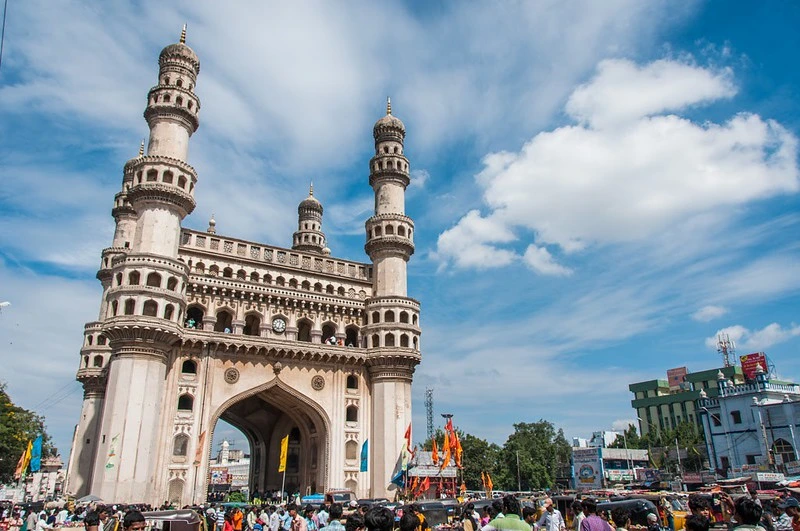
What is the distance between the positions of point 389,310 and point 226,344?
1294cm

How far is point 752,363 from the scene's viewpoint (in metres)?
65.8

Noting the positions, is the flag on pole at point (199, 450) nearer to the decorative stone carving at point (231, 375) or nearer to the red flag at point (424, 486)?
the decorative stone carving at point (231, 375)

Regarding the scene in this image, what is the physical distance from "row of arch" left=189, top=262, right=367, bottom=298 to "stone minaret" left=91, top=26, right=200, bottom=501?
329 centimetres

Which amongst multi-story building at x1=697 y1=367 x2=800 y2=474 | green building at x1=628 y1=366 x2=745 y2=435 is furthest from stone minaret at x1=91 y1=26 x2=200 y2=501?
green building at x1=628 y1=366 x2=745 y2=435

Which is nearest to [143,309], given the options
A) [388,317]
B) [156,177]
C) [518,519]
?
[156,177]

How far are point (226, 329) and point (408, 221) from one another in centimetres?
1745

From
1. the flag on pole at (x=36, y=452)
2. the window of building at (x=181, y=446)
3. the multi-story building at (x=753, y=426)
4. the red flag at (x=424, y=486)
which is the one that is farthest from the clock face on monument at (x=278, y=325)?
the multi-story building at (x=753, y=426)

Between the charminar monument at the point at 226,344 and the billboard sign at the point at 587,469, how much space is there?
39.1 metres

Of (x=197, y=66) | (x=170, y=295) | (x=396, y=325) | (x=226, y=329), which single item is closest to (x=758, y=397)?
(x=396, y=325)

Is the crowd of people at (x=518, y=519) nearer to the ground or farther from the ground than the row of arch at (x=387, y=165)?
nearer to the ground

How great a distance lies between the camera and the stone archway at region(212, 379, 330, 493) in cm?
4488

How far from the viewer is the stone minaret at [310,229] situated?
67613 millimetres

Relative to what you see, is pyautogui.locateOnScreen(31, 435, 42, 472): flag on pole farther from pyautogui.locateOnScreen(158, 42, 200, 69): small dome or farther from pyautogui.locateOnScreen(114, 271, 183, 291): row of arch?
pyautogui.locateOnScreen(158, 42, 200, 69): small dome

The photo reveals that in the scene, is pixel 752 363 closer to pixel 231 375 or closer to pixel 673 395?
pixel 673 395
